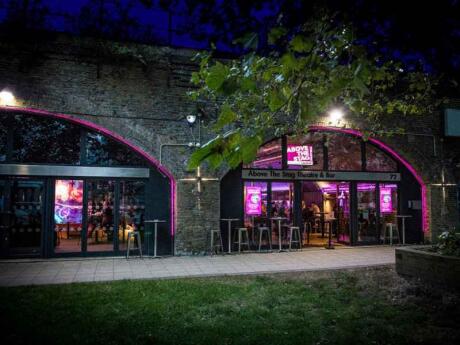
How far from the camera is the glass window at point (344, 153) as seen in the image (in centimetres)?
1161

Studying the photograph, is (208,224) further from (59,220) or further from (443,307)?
(443,307)

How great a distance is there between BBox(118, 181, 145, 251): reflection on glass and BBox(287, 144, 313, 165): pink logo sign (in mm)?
4477

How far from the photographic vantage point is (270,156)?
11.0m

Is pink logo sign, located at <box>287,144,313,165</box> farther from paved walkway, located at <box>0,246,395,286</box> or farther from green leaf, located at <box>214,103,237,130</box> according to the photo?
green leaf, located at <box>214,103,237,130</box>

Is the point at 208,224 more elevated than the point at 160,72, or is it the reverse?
the point at 160,72

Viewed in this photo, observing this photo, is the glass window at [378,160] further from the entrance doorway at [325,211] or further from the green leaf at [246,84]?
the green leaf at [246,84]

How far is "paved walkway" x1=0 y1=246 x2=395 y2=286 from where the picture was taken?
7203mm

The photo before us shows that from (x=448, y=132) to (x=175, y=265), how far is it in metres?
10.1

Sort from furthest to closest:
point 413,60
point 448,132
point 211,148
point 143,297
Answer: point 448,132 < point 413,60 < point 143,297 < point 211,148

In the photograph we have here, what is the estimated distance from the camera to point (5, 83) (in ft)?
28.3

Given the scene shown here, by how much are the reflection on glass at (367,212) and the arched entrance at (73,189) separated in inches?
246

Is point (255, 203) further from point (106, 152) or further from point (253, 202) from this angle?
point (106, 152)

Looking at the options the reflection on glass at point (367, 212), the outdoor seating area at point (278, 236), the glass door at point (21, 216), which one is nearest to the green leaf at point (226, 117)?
the outdoor seating area at point (278, 236)

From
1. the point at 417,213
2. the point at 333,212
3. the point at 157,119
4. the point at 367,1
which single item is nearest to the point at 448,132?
the point at 417,213
